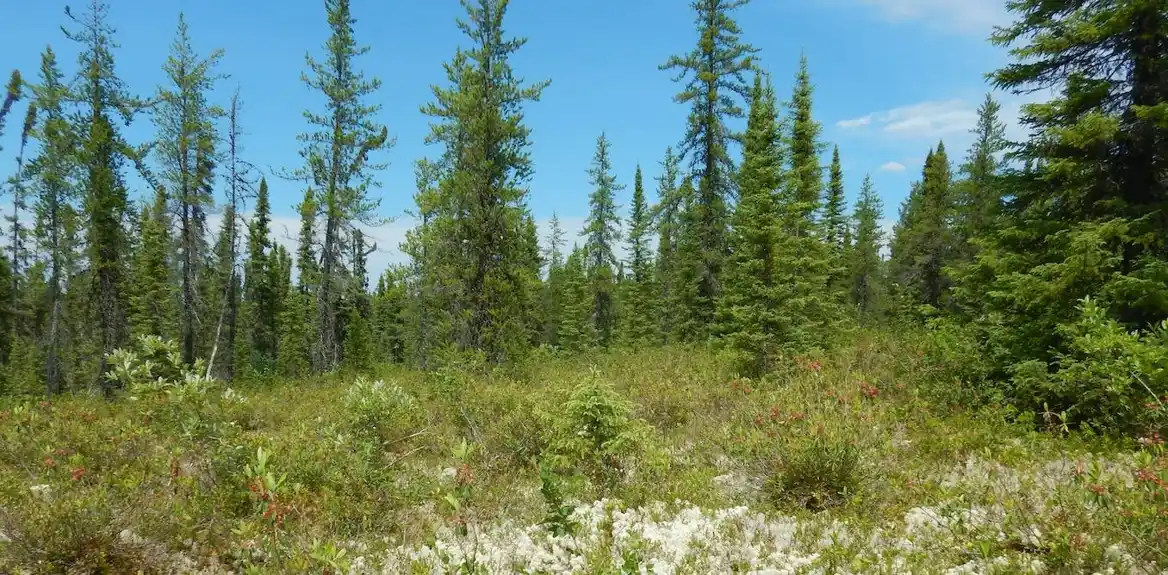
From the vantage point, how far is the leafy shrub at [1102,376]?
5426 millimetres

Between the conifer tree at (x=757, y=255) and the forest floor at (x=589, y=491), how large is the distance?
350 cm

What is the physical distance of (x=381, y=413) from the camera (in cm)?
773

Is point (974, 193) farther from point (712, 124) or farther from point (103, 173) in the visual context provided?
point (103, 173)

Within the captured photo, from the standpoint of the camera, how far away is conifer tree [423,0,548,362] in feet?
48.6

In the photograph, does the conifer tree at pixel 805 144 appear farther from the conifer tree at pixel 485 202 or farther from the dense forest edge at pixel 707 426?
the conifer tree at pixel 485 202

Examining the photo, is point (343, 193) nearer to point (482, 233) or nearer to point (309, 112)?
point (309, 112)

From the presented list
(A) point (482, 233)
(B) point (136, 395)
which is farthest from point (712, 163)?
(B) point (136, 395)

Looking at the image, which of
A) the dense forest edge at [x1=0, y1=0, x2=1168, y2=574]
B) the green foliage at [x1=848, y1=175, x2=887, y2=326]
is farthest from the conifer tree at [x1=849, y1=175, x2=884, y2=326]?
the dense forest edge at [x1=0, y1=0, x2=1168, y2=574]

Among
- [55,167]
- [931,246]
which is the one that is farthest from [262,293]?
[931,246]

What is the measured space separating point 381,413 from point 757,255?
36.6 feet

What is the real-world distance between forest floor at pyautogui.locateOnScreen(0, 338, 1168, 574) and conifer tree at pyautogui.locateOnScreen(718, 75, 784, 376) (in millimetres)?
3501

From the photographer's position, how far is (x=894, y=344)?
1187 centimetres

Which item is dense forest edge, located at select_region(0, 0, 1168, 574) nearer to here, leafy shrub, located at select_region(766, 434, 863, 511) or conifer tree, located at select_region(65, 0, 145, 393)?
leafy shrub, located at select_region(766, 434, 863, 511)

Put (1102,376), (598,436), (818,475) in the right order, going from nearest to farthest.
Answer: (818,475)
(598,436)
(1102,376)
